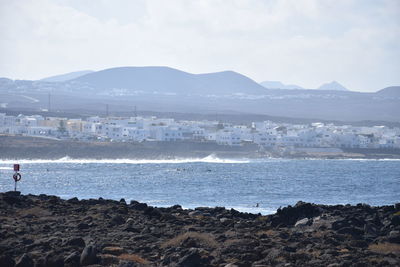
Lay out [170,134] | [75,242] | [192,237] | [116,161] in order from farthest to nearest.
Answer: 1. [170,134]
2. [116,161]
3. [192,237]
4. [75,242]

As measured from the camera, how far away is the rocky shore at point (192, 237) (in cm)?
1677

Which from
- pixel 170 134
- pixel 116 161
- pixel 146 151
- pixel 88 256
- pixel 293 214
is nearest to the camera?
pixel 88 256

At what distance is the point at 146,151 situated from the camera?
343 ft

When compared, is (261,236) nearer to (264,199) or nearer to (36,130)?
(264,199)

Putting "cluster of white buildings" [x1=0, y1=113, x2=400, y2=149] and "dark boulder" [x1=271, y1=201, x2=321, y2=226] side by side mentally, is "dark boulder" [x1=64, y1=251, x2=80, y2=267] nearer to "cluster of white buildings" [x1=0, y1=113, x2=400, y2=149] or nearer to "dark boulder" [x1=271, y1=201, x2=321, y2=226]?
"dark boulder" [x1=271, y1=201, x2=321, y2=226]

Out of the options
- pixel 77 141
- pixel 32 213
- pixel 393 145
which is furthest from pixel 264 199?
pixel 393 145

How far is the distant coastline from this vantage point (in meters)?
97.7

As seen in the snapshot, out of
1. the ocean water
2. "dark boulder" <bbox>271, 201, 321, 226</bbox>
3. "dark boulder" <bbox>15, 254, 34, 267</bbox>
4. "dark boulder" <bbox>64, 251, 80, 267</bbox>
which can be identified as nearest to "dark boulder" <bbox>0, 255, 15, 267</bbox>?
"dark boulder" <bbox>15, 254, 34, 267</bbox>

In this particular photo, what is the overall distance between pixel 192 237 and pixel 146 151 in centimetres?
8587

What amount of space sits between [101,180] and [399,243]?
131 ft

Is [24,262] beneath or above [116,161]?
above

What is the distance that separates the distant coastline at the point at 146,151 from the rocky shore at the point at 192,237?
72.1m

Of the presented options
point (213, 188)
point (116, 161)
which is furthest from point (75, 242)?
point (116, 161)

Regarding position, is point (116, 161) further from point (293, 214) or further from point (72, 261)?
point (72, 261)
